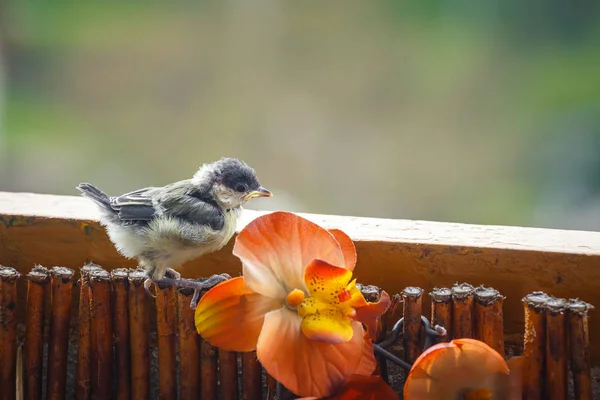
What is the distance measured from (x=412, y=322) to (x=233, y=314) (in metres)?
0.20

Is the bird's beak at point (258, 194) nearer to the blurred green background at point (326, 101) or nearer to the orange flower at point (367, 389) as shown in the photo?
the orange flower at point (367, 389)

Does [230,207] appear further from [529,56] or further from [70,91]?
[70,91]

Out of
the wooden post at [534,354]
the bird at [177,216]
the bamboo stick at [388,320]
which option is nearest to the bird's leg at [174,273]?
the bird at [177,216]

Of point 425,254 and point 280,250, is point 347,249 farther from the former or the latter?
point 425,254

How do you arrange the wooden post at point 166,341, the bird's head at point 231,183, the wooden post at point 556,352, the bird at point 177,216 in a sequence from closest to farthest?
the wooden post at point 556,352, the wooden post at point 166,341, the bird at point 177,216, the bird's head at point 231,183

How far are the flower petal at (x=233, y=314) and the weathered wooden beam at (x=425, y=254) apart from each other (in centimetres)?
25

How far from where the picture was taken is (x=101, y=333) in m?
0.78

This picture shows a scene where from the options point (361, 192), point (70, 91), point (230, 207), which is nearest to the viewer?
point (230, 207)

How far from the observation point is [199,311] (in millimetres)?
575

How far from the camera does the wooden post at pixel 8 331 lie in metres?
0.77

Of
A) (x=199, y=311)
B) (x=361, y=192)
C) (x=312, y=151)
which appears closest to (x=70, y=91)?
(x=312, y=151)

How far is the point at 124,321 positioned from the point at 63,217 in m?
0.17

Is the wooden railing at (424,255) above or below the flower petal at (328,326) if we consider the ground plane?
above

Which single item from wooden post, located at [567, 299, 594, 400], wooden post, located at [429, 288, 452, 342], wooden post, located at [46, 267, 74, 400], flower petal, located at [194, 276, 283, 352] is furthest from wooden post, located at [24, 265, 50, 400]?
wooden post, located at [567, 299, 594, 400]
